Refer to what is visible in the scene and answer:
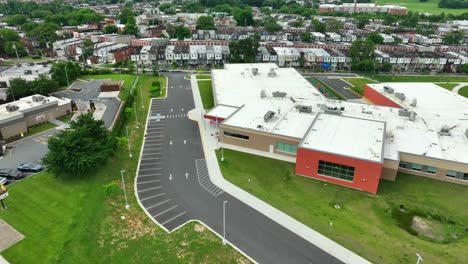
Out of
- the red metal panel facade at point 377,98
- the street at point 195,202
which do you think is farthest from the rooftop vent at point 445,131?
the street at point 195,202

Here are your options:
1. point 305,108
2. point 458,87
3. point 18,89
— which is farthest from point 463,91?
point 18,89

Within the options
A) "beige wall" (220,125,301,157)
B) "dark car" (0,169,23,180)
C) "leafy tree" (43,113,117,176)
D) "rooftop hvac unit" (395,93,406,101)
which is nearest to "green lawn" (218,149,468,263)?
"beige wall" (220,125,301,157)

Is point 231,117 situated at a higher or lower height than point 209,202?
higher

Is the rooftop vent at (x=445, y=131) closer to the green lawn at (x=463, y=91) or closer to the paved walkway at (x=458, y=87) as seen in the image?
the green lawn at (x=463, y=91)

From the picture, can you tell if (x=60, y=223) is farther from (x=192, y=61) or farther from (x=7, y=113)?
(x=192, y=61)

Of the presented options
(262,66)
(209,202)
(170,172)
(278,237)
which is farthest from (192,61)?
(278,237)

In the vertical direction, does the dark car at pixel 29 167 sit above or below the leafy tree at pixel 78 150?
below
